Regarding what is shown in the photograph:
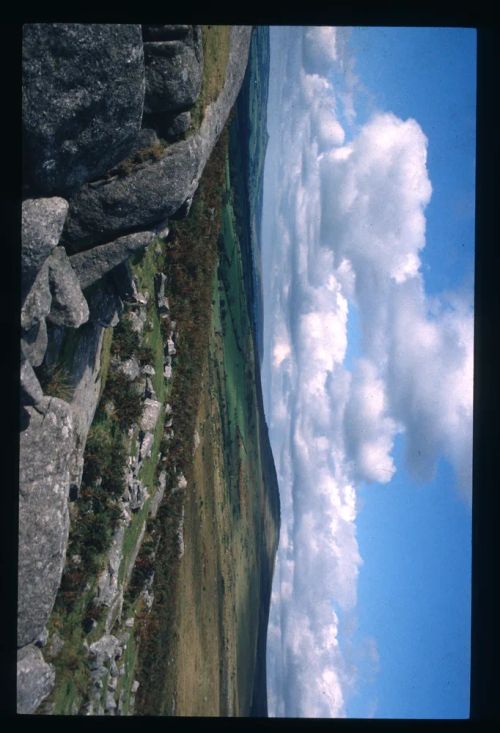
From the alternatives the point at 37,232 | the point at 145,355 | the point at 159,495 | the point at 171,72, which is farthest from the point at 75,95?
the point at 159,495

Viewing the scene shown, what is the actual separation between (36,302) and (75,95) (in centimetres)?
496

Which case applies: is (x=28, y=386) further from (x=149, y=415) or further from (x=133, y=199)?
(x=149, y=415)

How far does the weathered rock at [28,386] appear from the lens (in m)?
10.8

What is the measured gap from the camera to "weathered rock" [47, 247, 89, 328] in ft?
38.6

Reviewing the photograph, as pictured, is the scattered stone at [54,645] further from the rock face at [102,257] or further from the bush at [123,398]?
the rock face at [102,257]

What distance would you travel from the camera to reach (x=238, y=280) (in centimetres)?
4188

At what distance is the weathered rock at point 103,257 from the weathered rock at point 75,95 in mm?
2112

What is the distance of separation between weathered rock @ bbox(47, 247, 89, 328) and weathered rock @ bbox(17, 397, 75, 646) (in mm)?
2317

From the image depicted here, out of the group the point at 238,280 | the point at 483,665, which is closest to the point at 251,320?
the point at 238,280

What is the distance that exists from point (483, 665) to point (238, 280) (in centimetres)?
3519

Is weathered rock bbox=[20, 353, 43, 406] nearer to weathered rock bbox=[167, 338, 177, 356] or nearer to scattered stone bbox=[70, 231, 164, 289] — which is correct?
scattered stone bbox=[70, 231, 164, 289]

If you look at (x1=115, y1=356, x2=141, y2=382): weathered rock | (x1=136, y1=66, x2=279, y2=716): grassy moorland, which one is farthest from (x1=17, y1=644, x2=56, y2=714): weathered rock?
(x1=115, y1=356, x2=141, y2=382): weathered rock

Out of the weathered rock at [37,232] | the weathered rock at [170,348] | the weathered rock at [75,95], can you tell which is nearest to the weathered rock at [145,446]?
the weathered rock at [170,348]

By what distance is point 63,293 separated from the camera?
1195 cm
